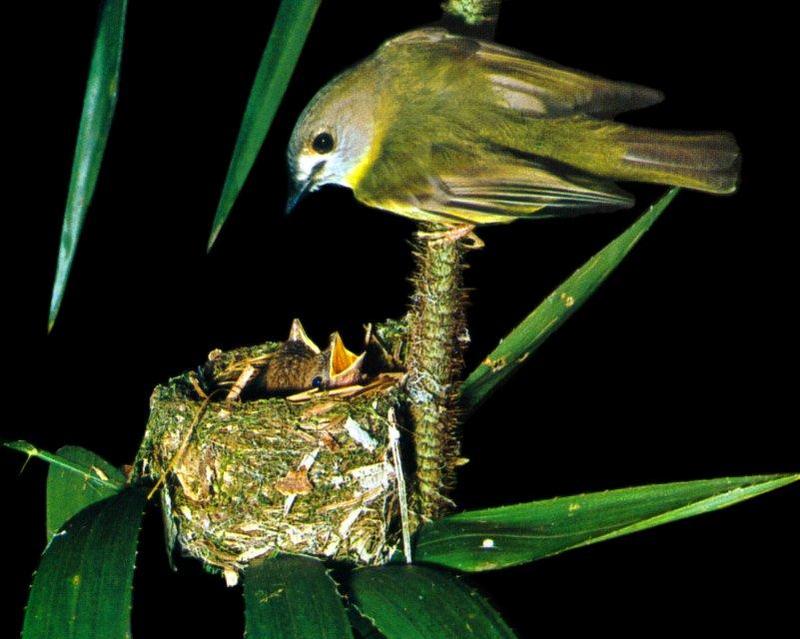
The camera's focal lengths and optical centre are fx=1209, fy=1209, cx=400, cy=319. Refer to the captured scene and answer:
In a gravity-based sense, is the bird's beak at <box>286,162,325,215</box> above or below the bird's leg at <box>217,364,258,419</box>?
above

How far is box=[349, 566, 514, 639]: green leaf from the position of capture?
1.88 m

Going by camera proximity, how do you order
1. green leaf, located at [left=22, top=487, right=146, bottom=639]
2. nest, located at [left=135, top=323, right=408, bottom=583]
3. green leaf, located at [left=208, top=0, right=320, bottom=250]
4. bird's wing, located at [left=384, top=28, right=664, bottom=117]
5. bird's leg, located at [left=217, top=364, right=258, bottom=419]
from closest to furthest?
1. green leaf, located at [left=208, top=0, right=320, bottom=250]
2. green leaf, located at [left=22, top=487, right=146, bottom=639]
3. bird's wing, located at [left=384, top=28, right=664, bottom=117]
4. nest, located at [left=135, top=323, right=408, bottom=583]
5. bird's leg, located at [left=217, top=364, right=258, bottom=419]

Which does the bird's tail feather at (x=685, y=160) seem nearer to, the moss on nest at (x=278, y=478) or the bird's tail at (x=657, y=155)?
the bird's tail at (x=657, y=155)

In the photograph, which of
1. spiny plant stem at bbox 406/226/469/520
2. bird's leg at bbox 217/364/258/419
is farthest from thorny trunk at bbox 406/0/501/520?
bird's leg at bbox 217/364/258/419

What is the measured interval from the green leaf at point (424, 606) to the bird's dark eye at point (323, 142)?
0.73 m

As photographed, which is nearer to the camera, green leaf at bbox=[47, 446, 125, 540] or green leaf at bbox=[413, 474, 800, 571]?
green leaf at bbox=[413, 474, 800, 571]

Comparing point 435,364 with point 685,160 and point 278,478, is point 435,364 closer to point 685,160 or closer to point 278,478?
point 278,478

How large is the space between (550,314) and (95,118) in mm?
1055

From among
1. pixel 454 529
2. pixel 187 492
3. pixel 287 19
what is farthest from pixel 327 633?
pixel 287 19

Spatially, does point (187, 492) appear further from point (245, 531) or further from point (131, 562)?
point (131, 562)

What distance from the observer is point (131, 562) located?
189 cm

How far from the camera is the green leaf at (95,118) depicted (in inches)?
60.2

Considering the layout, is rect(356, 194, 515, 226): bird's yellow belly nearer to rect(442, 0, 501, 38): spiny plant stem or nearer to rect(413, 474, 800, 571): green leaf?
rect(442, 0, 501, 38): spiny plant stem

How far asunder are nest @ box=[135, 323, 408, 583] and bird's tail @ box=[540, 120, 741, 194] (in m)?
0.58
